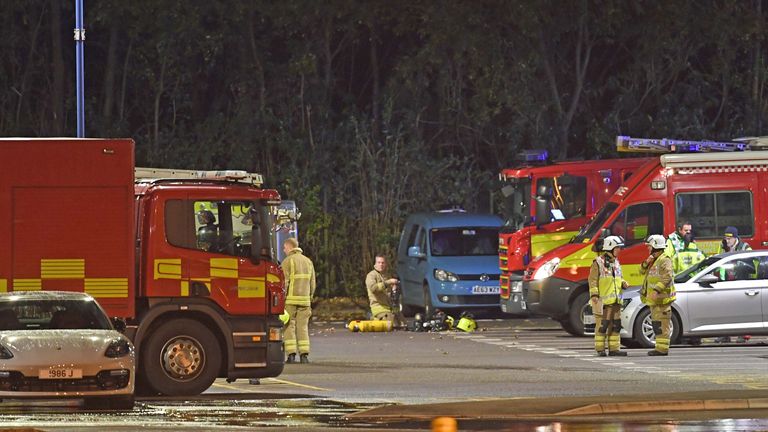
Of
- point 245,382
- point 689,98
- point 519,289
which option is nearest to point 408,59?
point 689,98

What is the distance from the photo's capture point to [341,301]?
3809cm

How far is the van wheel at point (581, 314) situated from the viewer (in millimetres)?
29531

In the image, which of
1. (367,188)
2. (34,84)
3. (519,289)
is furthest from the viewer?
(34,84)

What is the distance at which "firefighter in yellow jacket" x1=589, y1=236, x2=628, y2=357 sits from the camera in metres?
25.1

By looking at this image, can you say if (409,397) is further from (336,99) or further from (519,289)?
(336,99)

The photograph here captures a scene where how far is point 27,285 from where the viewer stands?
19.8 m

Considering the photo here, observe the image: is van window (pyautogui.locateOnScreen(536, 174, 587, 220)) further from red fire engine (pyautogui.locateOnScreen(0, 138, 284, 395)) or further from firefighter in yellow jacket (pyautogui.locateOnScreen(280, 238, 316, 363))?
red fire engine (pyautogui.locateOnScreen(0, 138, 284, 395))

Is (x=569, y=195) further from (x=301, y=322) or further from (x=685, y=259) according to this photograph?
(x=301, y=322)

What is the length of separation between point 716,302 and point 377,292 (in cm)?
689

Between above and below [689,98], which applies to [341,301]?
below

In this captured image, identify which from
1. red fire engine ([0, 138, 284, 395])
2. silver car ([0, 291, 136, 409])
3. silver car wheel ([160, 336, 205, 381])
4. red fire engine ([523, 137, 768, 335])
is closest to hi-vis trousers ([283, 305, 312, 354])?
red fire engine ([0, 138, 284, 395])

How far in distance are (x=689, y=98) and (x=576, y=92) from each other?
2677 mm

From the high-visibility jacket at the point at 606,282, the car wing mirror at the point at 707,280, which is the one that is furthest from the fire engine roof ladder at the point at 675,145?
the high-visibility jacket at the point at 606,282

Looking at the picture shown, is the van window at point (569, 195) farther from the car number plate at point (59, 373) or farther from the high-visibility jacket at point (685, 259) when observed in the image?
the car number plate at point (59, 373)
